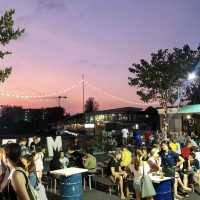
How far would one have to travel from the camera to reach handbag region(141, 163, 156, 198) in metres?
9.39

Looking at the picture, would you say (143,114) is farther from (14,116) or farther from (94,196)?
(14,116)

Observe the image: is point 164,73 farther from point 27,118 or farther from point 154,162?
point 27,118

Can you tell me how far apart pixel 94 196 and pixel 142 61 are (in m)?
27.1

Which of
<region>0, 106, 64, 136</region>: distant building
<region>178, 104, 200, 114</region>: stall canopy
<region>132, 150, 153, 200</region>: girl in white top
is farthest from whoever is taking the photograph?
<region>0, 106, 64, 136</region>: distant building

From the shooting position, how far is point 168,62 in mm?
37906

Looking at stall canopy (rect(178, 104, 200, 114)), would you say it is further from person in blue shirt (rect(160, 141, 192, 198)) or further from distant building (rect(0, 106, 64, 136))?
distant building (rect(0, 106, 64, 136))

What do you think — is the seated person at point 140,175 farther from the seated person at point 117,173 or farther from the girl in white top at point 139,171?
the seated person at point 117,173

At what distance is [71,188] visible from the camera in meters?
10.0

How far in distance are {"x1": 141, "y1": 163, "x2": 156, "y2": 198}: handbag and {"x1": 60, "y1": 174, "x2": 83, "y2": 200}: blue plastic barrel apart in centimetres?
161

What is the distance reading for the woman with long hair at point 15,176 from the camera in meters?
4.10

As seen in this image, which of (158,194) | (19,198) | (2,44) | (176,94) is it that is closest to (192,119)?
(176,94)

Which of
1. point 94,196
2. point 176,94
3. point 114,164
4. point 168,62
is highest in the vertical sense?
point 168,62

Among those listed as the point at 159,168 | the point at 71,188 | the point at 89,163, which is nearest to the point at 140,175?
the point at 159,168

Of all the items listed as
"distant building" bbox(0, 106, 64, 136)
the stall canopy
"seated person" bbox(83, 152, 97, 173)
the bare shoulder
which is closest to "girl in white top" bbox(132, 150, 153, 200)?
"seated person" bbox(83, 152, 97, 173)
